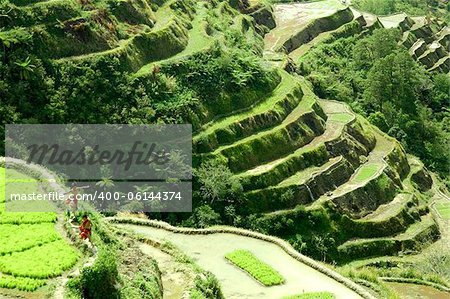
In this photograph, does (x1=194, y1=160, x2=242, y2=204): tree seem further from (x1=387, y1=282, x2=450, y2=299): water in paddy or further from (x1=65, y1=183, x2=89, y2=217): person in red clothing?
(x1=65, y1=183, x2=89, y2=217): person in red clothing

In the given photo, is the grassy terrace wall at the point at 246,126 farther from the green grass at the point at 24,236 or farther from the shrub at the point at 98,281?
the shrub at the point at 98,281

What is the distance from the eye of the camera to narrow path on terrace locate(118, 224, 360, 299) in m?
24.4

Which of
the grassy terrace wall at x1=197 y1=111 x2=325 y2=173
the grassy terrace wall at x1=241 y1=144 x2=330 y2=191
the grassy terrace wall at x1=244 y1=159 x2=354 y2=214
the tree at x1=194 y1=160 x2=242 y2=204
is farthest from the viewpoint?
the grassy terrace wall at x1=197 y1=111 x2=325 y2=173

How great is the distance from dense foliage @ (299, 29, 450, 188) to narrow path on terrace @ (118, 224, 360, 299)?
119 feet

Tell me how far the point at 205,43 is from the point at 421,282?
2650cm

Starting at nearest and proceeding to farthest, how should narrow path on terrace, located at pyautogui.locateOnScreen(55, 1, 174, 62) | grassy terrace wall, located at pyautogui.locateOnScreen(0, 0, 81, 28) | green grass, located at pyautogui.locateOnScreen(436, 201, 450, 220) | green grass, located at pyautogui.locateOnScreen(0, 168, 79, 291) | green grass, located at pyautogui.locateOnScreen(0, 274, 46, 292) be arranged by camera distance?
green grass, located at pyautogui.locateOnScreen(0, 274, 46, 292)
green grass, located at pyautogui.locateOnScreen(0, 168, 79, 291)
grassy terrace wall, located at pyautogui.locateOnScreen(0, 0, 81, 28)
narrow path on terrace, located at pyautogui.locateOnScreen(55, 1, 174, 62)
green grass, located at pyautogui.locateOnScreen(436, 201, 450, 220)

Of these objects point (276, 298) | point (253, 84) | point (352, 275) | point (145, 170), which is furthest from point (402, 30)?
point (276, 298)

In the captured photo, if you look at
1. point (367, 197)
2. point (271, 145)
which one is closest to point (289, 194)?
point (271, 145)

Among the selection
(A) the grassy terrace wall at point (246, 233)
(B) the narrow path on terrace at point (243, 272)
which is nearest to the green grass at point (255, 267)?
(B) the narrow path on terrace at point (243, 272)

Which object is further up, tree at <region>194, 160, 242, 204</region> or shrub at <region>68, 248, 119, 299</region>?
shrub at <region>68, 248, 119, 299</region>

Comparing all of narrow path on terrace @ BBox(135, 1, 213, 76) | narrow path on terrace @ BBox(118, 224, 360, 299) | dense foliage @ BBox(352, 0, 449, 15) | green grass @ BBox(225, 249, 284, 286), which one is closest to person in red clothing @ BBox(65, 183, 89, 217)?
narrow path on terrace @ BBox(118, 224, 360, 299)

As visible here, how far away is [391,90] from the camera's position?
65.4 m

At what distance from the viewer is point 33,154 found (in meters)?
36.4

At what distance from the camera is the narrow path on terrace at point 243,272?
2436 cm
